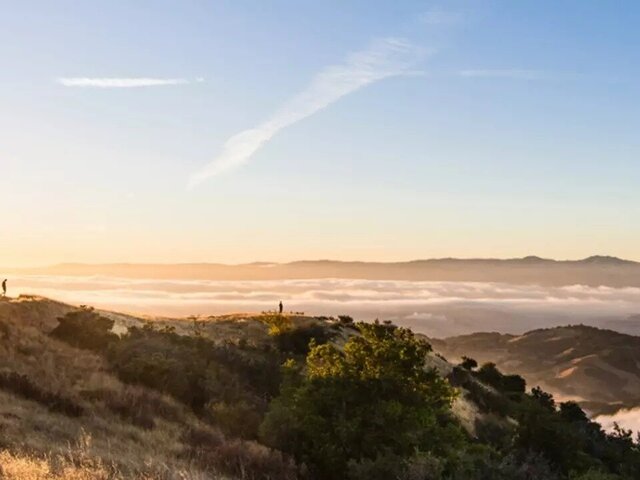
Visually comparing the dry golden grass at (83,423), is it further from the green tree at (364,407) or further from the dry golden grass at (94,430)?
the green tree at (364,407)

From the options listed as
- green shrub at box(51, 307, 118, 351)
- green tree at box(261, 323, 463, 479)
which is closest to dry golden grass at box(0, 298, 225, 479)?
green shrub at box(51, 307, 118, 351)

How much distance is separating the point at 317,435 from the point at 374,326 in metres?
3.80

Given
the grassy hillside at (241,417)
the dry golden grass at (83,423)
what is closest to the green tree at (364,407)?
the grassy hillside at (241,417)

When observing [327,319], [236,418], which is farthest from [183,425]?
[327,319]

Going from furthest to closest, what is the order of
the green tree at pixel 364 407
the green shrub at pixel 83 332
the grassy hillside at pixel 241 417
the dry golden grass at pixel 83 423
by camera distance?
the green shrub at pixel 83 332, the green tree at pixel 364 407, the grassy hillside at pixel 241 417, the dry golden grass at pixel 83 423

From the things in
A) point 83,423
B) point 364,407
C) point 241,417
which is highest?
point 364,407

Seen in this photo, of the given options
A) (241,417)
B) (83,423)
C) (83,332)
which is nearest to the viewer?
(83,423)

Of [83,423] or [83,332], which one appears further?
[83,332]

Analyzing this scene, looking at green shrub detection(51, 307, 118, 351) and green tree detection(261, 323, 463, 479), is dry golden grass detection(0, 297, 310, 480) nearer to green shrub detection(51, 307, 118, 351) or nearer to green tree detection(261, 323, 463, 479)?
green tree detection(261, 323, 463, 479)

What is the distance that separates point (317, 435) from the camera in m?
18.4

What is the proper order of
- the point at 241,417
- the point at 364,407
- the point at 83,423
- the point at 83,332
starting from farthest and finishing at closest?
the point at 83,332 → the point at 241,417 → the point at 83,423 → the point at 364,407

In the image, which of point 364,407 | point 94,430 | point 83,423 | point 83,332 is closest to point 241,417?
point 83,423

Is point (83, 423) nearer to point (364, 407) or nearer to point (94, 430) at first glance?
point (94, 430)

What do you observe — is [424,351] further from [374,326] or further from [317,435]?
[317,435]
